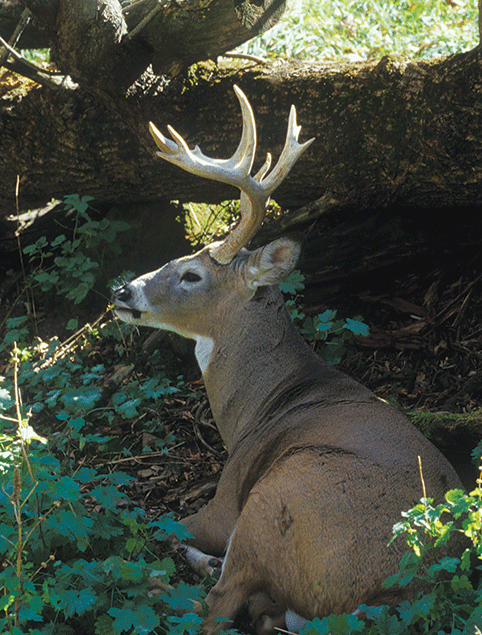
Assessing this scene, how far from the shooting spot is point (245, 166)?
399cm

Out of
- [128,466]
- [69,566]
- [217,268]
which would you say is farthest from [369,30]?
[69,566]

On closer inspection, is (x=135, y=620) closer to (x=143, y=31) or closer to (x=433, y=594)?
(x=433, y=594)

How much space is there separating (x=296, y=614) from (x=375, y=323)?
10.2ft

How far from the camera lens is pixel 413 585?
2717 millimetres

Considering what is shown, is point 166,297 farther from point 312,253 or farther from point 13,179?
point 13,179

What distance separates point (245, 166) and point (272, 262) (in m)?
0.61

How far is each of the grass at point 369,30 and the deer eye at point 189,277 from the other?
5029 mm

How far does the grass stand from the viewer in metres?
8.84

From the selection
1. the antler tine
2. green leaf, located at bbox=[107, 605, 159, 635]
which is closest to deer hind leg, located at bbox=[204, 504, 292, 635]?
green leaf, located at bbox=[107, 605, 159, 635]

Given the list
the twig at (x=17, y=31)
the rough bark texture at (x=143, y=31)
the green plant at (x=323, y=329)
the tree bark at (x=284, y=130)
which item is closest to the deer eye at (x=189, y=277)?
the green plant at (x=323, y=329)

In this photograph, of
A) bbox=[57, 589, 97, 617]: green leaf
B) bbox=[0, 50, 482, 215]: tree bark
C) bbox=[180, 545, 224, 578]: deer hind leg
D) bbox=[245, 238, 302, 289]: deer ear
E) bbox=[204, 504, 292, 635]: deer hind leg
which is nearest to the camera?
bbox=[57, 589, 97, 617]: green leaf

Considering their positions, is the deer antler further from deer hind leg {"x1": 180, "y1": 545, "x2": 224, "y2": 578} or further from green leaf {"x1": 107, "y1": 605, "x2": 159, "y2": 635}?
green leaf {"x1": 107, "y1": 605, "x2": 159, "y2": 635}

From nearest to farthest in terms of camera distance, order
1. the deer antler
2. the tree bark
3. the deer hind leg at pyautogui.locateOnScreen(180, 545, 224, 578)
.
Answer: the deer hind leg at pyautogui.locateOnScreen(180, 545, 224, 578)
the deer antler
the tree bark

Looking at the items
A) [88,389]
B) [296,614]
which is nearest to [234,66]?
[88,389]
